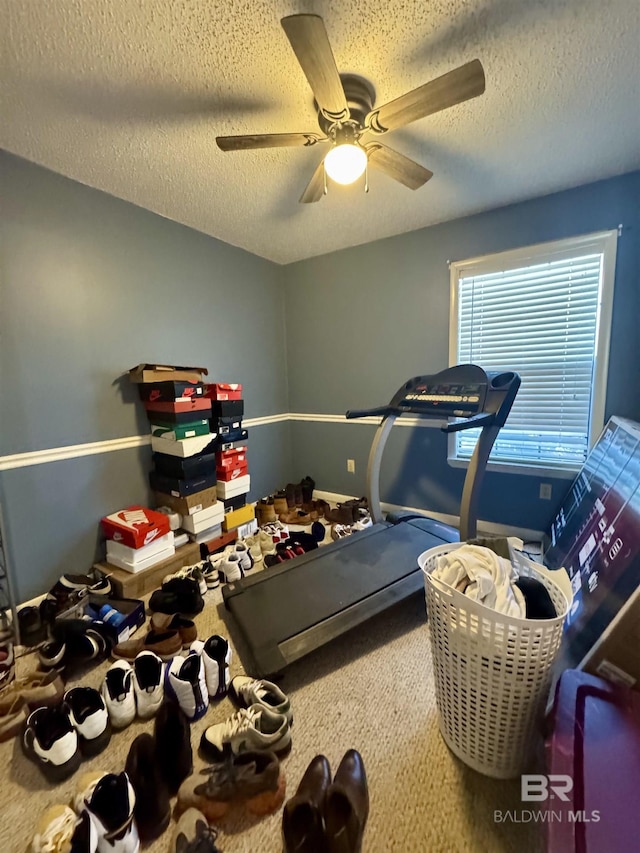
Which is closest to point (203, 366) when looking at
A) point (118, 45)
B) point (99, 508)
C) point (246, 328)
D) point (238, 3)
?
point (246, 328)

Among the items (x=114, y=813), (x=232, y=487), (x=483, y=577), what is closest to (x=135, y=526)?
(x=232, y=487)

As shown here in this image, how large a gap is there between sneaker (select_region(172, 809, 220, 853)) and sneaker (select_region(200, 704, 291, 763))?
172 millimetres

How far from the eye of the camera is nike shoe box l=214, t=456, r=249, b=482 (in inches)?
99.1

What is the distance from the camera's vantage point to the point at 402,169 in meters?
1.64

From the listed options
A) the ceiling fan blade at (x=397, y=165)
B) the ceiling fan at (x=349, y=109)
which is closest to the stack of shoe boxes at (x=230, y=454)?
the ceiling fan at (x=349, y=109)

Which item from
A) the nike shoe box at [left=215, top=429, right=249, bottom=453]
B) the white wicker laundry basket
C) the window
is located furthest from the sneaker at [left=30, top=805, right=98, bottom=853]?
the window

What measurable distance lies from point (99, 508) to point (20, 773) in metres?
1.24

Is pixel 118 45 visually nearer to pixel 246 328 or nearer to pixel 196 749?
pixel 246 328

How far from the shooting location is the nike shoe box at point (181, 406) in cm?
218

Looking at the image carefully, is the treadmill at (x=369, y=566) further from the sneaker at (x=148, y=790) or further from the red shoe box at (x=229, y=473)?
the red shoe box at (x=229, y=473)

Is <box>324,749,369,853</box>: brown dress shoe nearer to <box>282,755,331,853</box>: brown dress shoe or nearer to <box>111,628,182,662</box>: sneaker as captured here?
<box>282,755,331,853</box>: brown dress shoe

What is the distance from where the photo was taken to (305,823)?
34.5 inches

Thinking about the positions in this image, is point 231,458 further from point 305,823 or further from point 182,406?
point 305,823

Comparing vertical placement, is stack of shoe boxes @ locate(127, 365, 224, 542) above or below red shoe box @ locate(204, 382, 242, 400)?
below
